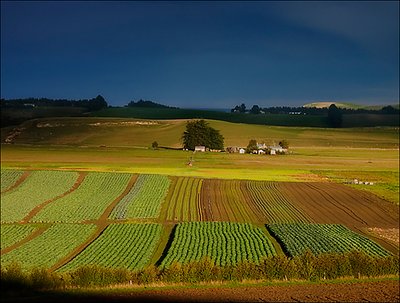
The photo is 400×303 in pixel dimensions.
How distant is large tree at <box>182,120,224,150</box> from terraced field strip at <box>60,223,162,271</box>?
5858 cm

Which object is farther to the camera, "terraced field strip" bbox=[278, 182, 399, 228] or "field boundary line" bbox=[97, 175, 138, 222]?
"terraced field strip" bbox=[278, 182, 399, 228]

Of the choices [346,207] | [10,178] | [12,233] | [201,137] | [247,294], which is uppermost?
[201,137]

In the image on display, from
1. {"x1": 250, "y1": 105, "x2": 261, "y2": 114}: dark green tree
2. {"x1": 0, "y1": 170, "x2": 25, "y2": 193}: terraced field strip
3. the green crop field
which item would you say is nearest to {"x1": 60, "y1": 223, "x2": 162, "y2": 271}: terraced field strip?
{"x1": 0, "y1": 170, "x2": 25, "y2": 193}: terraced field strip

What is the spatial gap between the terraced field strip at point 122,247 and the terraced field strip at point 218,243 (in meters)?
1.57

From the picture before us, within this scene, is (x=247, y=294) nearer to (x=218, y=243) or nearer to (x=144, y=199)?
(x=218, y=243)

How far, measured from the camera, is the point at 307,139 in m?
115

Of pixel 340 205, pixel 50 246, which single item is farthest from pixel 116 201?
pixel 340 205

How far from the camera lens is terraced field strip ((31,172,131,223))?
4172 cm

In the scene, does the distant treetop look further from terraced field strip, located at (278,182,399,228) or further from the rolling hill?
terraced field strip, located at (278,182,399,228)

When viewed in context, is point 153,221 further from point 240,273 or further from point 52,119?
point 52,119

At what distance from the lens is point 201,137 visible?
97.8m

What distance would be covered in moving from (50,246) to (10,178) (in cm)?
2789

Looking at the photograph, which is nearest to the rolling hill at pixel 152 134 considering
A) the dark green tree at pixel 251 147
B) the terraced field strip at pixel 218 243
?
the dark green tree at pixel 251 147

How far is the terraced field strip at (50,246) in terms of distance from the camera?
30.2 metres
